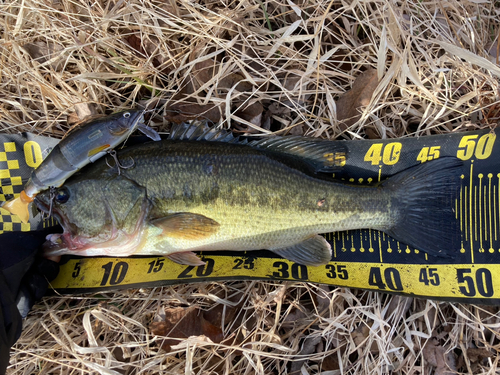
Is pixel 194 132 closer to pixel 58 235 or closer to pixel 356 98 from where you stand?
pixel 58 235

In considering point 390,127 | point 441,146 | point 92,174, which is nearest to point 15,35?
point 92,174

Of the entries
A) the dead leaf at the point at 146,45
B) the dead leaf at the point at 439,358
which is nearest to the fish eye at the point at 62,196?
the dead leaf at the point at 146,45

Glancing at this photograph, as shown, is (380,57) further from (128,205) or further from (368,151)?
(128,205)

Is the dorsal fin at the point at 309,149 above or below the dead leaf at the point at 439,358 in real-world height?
above

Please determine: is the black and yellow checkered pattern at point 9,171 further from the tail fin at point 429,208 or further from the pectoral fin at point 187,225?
the tail fin at point 429,208

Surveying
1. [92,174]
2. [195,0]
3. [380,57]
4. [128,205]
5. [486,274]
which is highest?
[195,0]

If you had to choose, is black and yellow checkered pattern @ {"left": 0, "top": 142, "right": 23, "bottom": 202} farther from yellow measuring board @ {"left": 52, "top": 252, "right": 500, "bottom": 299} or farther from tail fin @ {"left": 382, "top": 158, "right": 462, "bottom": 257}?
tail fin @ {"left": 382, "top": 158, "right": 462, "bottom": 257}
